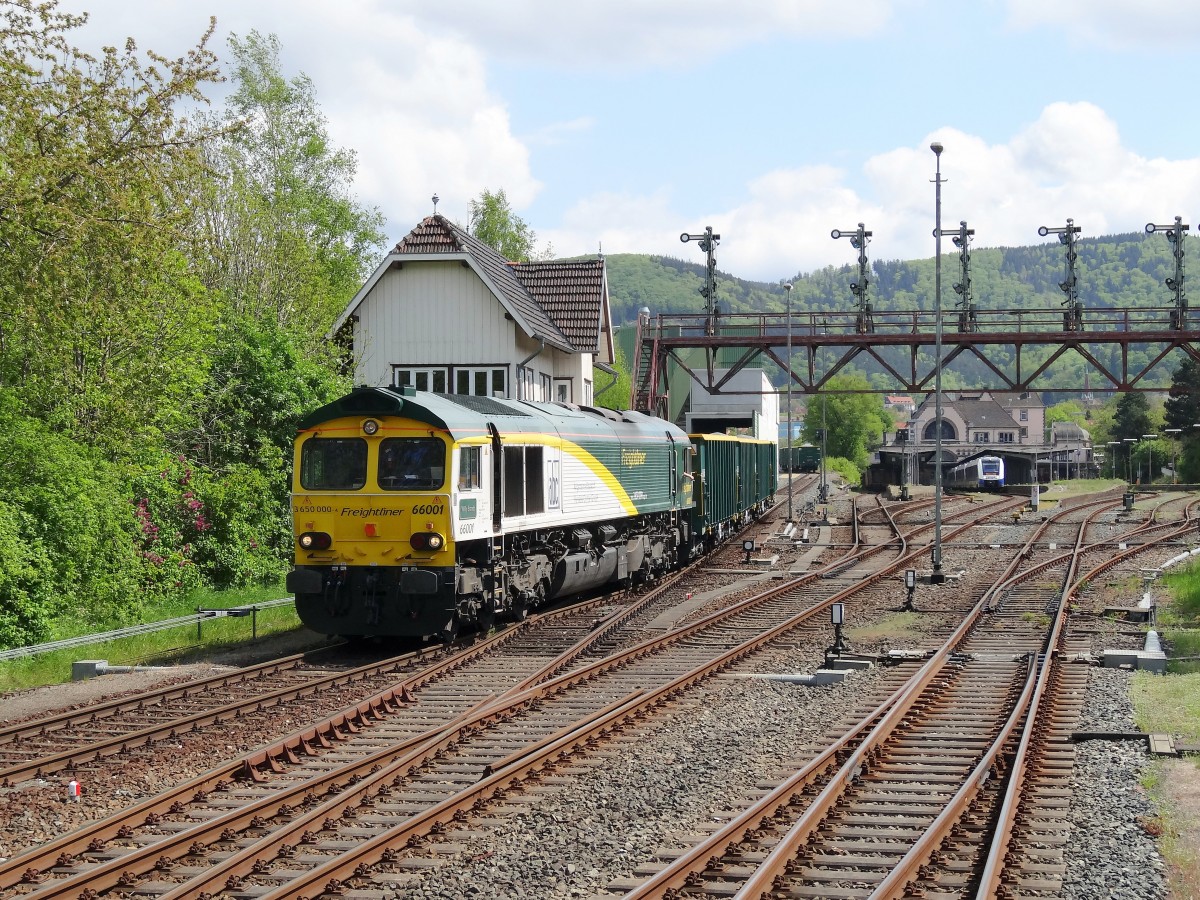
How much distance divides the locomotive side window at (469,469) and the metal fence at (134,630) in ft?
12.6

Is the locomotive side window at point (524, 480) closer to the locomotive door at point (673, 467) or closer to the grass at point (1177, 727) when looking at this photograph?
the locomotive door at point (673, 467)

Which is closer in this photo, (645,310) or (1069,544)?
(1069,544)

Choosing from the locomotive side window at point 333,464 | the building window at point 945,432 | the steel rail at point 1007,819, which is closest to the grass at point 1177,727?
the steel rail at point 1007,819

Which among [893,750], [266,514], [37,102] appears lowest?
[893,750]

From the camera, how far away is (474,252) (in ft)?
106

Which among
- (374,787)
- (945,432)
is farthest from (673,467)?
(945,432)

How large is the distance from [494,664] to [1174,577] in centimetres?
1505

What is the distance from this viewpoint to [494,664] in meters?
16.2

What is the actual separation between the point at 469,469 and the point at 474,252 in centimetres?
1584

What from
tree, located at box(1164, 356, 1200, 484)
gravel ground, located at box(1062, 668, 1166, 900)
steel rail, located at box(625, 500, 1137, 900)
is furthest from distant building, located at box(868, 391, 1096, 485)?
steel rail, located at box(625, 500, 1137, 900)

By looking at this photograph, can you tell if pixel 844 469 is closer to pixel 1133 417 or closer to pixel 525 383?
pixel 1133 417

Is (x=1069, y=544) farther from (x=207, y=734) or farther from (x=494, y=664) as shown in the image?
(x=207, y=734)

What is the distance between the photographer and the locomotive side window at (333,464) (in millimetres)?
17188

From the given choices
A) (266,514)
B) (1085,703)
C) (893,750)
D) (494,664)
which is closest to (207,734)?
(494,664)
